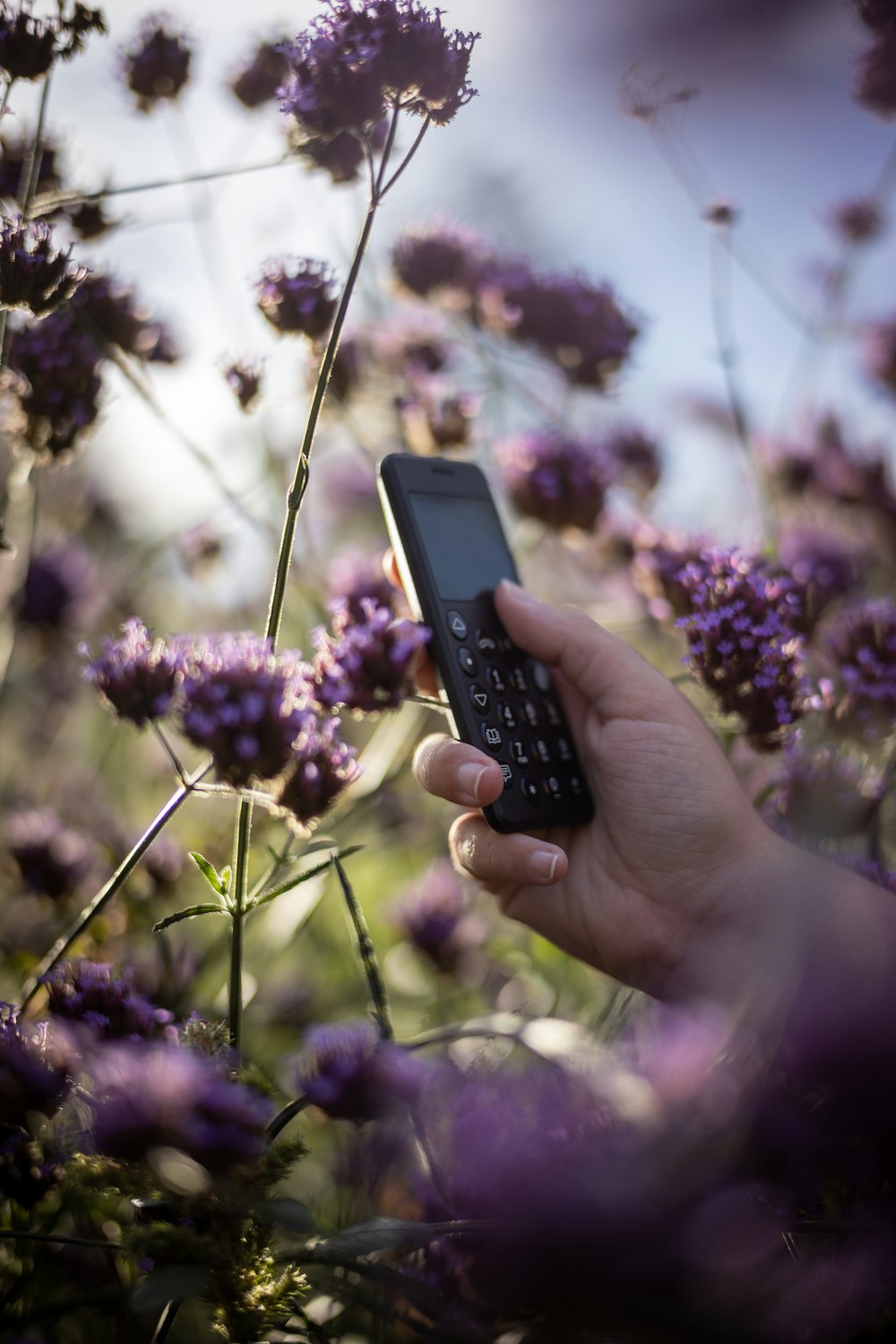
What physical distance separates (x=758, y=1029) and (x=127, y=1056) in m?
0.38

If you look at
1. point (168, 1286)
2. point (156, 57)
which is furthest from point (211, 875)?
point (156, 57)

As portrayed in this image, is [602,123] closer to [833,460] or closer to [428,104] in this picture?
[428,104]

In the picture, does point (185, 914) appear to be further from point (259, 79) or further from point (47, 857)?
point (259, 79)

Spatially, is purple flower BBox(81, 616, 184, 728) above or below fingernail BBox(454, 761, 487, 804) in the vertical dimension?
above

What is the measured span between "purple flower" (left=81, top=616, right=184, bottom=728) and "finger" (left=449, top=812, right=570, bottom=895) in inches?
15.6

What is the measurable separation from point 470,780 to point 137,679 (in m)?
0.31

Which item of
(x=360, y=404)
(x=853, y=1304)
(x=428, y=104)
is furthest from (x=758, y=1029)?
(x=360, y=404)

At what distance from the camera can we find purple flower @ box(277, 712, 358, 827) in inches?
25.7

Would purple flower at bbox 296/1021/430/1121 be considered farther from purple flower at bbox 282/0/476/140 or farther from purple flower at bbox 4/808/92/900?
purple flower at bbox 282/0/476/140

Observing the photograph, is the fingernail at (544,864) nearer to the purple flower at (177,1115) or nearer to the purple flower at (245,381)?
the purple flower at (177,1115)

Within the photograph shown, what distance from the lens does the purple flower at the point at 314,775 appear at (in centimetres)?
65

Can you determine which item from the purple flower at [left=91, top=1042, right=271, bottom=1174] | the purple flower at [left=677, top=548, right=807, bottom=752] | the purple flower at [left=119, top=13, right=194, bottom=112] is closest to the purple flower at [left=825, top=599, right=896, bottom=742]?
the purple flower at [left=677, top=548, right=807, bottom=752]

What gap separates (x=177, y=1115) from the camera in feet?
1.56

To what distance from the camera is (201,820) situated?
4.79 ft
